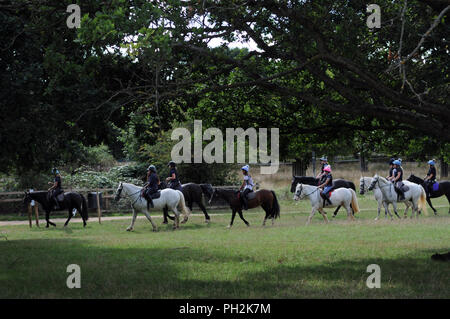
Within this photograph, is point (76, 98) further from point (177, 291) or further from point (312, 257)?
point (312, 257)

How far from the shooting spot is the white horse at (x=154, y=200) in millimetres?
23250

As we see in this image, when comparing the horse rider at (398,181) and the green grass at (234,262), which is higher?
the horse rider at (398,181)

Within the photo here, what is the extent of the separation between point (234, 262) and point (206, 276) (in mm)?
1863

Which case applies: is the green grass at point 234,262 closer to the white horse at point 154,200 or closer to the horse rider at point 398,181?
the white horse at point 154,200

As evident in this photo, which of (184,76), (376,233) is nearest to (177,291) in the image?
(184,76)

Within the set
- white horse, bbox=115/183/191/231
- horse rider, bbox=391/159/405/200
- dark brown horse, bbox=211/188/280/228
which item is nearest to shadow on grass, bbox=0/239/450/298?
white horse, bbox=115/183/191/231

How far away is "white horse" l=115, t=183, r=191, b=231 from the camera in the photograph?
76.3 feet

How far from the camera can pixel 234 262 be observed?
513 inches

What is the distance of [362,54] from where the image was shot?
41.5 ft

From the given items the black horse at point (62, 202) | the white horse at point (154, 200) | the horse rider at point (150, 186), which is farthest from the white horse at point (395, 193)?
the black horse at point (62, 202)

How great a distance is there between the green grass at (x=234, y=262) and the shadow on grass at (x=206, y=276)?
0.06ft

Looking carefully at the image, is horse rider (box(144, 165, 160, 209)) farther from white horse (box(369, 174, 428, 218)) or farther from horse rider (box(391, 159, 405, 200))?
horse rider (box(391, 159, 405, 200))

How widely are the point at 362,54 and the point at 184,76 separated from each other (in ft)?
12.0

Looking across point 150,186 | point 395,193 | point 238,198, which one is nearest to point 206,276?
point 238,198
